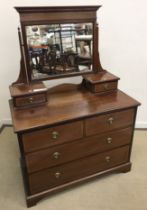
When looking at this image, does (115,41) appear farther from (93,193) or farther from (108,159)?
(93,193)

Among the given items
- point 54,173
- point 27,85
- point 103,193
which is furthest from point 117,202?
point 27,85

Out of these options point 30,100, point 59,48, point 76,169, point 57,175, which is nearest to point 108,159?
point 76,169

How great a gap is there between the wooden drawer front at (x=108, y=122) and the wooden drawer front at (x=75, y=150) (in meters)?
0.06

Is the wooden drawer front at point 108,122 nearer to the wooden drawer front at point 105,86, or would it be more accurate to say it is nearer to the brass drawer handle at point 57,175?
the wooden drawer front at point 105,86

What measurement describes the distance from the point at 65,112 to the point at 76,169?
1.61 feet

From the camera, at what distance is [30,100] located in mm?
1481

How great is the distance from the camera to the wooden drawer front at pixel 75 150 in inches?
54.6

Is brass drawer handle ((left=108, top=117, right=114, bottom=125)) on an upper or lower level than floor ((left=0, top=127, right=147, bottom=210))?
upper

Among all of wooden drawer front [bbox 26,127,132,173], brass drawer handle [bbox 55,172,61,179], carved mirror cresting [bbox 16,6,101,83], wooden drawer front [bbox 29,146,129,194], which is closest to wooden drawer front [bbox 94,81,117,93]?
carved mirror cresting [bbox 16,6,101,83]

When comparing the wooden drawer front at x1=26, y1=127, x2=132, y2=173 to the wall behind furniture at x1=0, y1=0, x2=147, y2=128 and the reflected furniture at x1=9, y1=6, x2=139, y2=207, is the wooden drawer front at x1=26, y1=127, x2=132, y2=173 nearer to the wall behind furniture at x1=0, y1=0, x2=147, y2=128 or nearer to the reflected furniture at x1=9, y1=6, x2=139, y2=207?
the reflected furniture at x1=9, y1=6, x2=139, y2=207

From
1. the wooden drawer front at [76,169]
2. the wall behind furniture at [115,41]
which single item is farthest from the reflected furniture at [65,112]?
the wall behind furniture at [115,41]

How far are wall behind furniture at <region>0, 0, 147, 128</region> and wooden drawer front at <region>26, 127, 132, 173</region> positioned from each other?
2.77 feet

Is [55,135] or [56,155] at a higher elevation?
[55,135]

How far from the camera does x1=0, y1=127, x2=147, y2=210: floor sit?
4.98 ft
